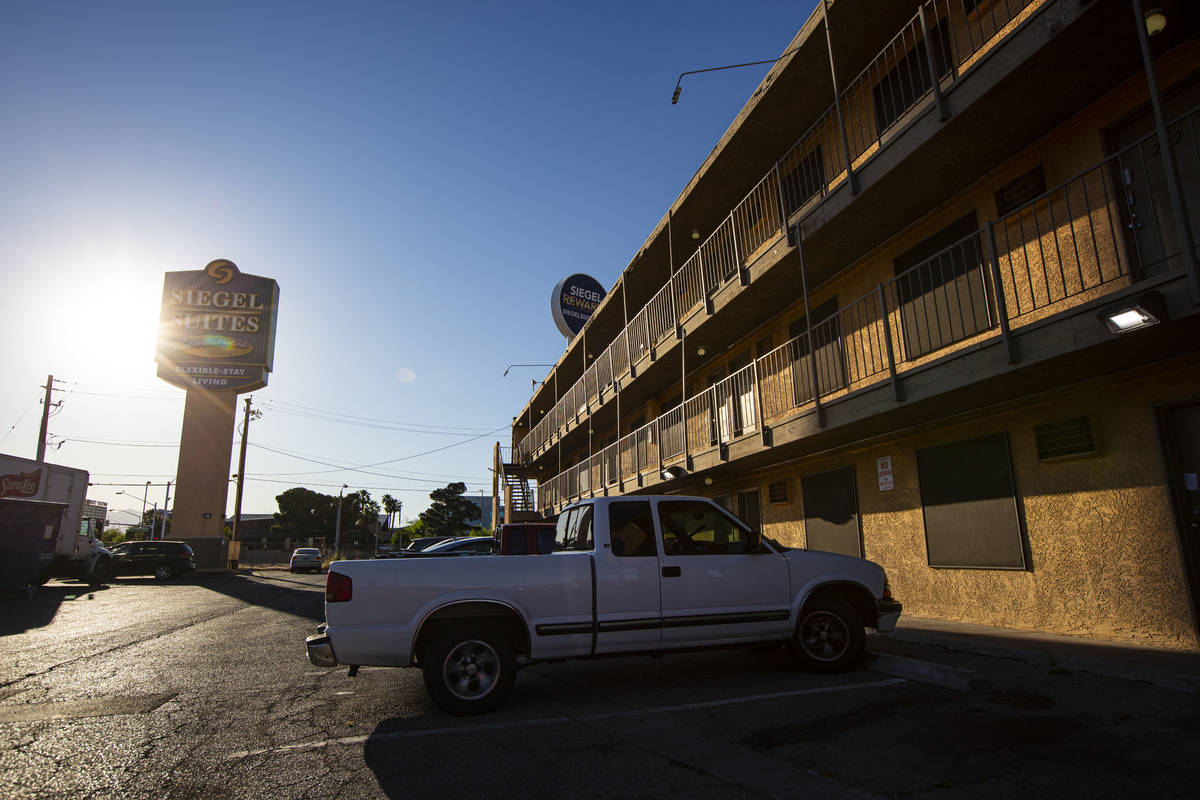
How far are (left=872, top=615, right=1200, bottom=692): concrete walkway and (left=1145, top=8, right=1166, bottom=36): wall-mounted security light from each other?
5.30 metres

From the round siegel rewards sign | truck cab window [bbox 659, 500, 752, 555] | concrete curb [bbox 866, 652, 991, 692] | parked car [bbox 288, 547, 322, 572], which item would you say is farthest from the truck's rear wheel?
parked car [bbox 288, 547, 322, 572]

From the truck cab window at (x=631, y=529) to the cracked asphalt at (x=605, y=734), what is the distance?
48.5 inches

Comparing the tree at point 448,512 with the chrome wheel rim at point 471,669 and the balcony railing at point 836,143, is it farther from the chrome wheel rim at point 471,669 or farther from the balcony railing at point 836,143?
the chrome wheel rim at point 471,669

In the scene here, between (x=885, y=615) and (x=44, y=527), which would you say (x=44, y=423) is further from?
(x=885, y=615)

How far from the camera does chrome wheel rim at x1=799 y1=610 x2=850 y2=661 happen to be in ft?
20.7

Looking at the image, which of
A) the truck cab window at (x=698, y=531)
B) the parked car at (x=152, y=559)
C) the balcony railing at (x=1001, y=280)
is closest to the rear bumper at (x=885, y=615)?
the truck cab window at (x=698, y=531)

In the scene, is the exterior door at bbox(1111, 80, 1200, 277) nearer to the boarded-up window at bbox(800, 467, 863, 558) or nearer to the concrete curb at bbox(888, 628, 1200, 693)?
the concrete curb at bbox(888, 628, 1200, 693)

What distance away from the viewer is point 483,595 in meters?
5.31

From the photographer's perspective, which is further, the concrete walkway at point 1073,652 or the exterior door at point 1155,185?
the exterior door at point 1155,185

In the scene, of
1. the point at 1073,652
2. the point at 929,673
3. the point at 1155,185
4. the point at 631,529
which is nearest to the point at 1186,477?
the point at 1073,652

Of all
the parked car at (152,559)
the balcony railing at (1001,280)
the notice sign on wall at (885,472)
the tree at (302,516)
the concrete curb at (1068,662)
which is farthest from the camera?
the tree at (302,516)

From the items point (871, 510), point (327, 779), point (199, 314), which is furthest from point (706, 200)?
point (199, 314)

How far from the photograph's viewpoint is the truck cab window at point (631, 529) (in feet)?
19.4

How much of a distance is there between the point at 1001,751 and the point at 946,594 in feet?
19.4
